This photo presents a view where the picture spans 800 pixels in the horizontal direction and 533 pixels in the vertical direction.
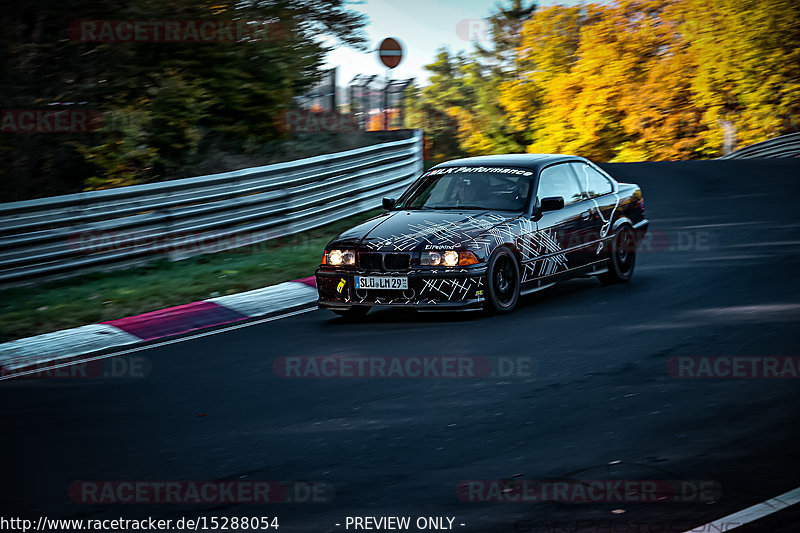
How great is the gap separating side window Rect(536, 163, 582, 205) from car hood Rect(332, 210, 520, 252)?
2.14 ft

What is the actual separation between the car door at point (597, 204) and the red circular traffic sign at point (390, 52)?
34.7 feet

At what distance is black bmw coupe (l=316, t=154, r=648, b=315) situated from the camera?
949cm

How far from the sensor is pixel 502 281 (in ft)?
32.5

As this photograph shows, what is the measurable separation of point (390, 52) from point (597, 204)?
11.2 metres

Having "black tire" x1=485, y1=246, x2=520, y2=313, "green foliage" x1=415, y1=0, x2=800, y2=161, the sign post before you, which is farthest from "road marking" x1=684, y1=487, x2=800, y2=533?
"green foliage" x1=415, y1=0, x2=800, y2=161

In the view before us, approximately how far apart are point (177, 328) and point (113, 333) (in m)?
0.61

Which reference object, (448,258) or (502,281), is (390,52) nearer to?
(502,281)

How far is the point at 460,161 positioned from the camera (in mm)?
11234

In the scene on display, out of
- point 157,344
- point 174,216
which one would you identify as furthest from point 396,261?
point 174,216

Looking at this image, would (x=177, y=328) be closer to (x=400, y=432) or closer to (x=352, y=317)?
(x=352, y=317)

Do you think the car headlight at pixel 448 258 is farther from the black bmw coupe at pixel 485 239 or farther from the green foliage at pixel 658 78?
the green foliage at pixel 658 78

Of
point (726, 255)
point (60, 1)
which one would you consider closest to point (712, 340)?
point (726, 255)

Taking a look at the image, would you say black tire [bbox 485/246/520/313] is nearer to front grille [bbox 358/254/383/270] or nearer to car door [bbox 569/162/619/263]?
front grille [bbox 358/254/383/270]

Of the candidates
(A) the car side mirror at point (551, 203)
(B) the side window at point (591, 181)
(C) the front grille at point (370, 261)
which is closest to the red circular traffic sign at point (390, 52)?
(B) the side window at point (591, 181)
